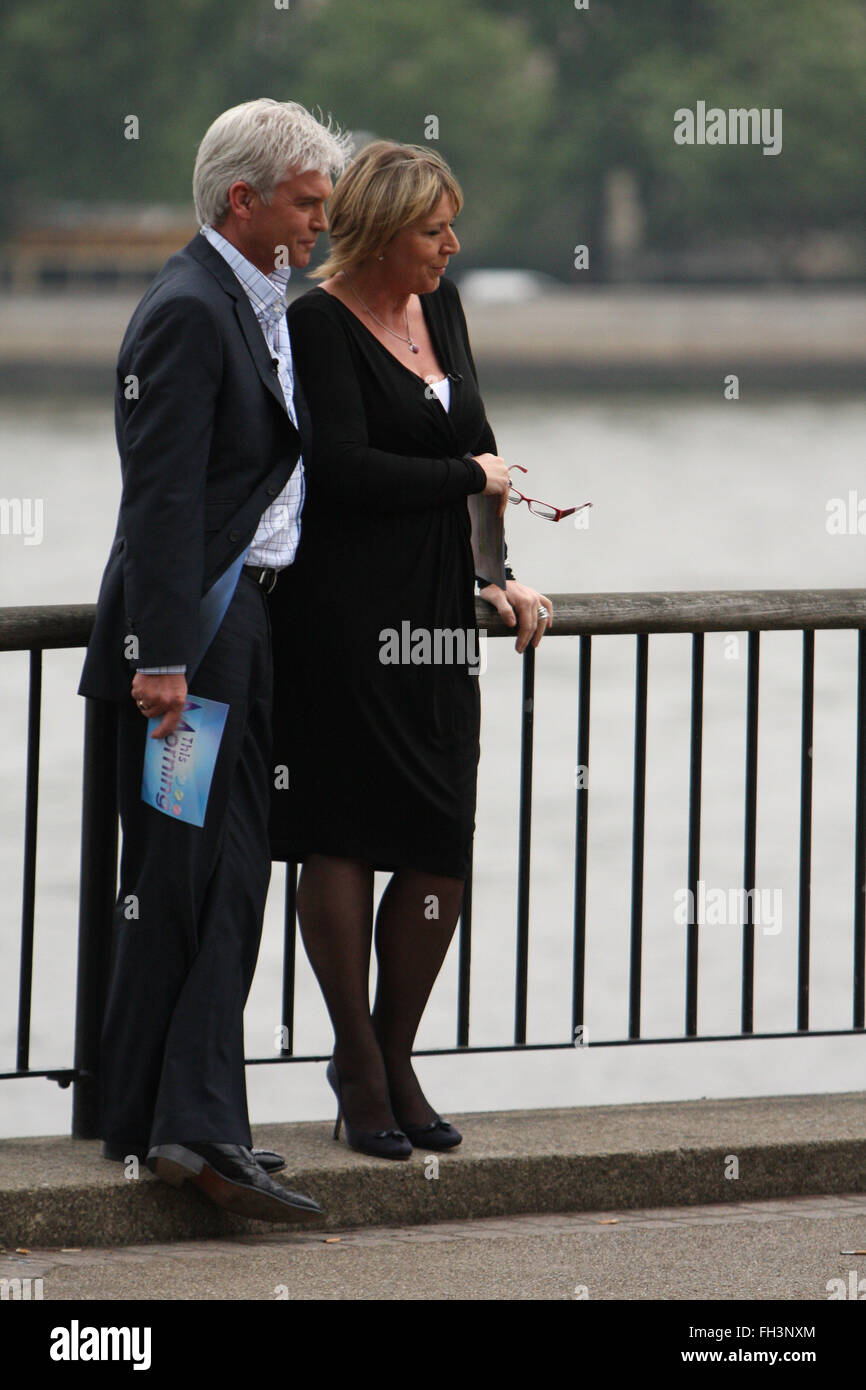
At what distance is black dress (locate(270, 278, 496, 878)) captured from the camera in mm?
3609

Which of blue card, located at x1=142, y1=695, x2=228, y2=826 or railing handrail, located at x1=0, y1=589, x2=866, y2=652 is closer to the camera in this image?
blue card, located at x1=142, y1=695, x2=228, y2=826

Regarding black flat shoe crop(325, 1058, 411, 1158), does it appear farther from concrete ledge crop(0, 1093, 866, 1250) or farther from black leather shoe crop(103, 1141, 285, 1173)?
black leather shoe crop(103, 1141, 285, 1173)

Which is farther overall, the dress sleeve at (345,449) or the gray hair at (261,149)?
the dress sleeve at (345,449)

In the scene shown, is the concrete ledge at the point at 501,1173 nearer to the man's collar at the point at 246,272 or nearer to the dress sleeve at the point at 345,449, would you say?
the dress sleeve at the point at 345,449

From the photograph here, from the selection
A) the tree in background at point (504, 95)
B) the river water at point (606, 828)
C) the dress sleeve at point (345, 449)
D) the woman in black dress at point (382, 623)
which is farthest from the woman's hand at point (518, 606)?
the tree in background at point (504, 95)

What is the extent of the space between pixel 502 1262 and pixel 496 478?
1.28 m

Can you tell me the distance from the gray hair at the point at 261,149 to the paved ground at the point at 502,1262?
5.43 ft

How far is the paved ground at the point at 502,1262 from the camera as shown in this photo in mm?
3320

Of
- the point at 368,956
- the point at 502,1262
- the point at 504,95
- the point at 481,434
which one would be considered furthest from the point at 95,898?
the point at 504,95

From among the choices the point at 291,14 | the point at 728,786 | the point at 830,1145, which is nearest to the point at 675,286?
the point at 291,14

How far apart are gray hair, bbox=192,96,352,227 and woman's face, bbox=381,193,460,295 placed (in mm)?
185

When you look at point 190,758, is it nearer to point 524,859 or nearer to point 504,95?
point 524,859

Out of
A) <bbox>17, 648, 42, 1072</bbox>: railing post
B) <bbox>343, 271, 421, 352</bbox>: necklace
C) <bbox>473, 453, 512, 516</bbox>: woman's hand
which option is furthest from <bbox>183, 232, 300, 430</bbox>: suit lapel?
<bbox>17, 648, 42, 1072</bbox>: railing post

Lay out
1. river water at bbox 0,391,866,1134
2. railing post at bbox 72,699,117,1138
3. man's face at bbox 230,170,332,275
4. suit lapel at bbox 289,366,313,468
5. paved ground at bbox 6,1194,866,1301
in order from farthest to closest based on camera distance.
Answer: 1. river water at bbox 0,391,866,1134
2. railing post at bbox 72,699,117,1138
3. suit lapel at bbox 289,366,313,468
4. man's face at bbox 230,170,332,275
5. paved ground at bbox 6,1194,866,1301
